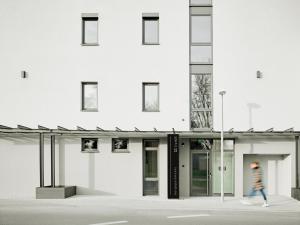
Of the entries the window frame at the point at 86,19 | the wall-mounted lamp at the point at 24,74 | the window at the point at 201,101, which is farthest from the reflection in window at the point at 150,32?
the wall-mounted lamp at the point at 24,74

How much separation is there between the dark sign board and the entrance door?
173 centimetres

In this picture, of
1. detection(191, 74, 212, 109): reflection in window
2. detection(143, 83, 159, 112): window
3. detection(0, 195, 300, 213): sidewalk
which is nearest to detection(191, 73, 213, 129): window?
detection(191, 74, 212, 109): reflection in window

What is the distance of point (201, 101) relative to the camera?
1777 cm

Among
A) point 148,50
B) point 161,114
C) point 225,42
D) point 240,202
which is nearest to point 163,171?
point 161,114

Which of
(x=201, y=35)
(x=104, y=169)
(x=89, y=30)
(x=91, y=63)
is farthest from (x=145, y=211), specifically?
(x=89, y=30)

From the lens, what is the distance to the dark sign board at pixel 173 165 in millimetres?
16094

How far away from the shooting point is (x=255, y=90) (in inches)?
696

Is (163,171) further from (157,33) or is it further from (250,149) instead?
(157,33)

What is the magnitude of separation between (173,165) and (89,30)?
881cm

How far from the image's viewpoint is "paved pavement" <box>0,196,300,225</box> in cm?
1128

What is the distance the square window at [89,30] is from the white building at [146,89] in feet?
0.20

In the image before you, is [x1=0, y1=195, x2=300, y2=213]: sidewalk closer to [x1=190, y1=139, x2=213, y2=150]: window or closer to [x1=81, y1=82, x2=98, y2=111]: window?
[x1=190, y1=139, x2=213, y2=150]: window

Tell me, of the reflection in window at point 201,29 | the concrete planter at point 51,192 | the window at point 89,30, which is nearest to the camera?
the concrete planter at point 51,192

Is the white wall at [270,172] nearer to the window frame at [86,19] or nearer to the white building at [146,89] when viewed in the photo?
the white building at [146,89]
